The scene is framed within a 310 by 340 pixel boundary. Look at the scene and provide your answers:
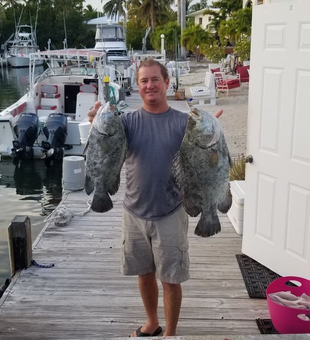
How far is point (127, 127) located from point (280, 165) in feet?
5.14

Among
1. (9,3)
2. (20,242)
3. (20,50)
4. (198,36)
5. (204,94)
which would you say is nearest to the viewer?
(20,242)

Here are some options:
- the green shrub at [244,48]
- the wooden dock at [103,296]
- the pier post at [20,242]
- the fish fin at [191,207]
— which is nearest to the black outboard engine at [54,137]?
the wooden dock at [103,296]

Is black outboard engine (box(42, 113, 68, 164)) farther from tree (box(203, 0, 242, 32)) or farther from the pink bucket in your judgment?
tree (box(203, 0, 242, 32))

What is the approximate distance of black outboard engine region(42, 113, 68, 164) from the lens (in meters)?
10.3

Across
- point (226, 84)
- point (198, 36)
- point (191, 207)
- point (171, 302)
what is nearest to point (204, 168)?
point (191, 207)

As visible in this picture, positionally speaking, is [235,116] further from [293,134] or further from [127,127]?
[127,127]

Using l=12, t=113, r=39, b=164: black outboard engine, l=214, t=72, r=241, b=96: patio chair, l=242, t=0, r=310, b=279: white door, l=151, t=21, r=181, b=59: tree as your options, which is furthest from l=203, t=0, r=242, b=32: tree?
l=242, t=0, r=310, b=279: white door

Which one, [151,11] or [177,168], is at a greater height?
[151,11]

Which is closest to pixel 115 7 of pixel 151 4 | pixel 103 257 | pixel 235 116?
pixel 151 4

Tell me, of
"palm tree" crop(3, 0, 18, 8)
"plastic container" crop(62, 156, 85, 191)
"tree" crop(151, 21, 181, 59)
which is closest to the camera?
"plastic container" crop(62, 156, 85, 191)

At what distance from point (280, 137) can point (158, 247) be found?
4.94 feet

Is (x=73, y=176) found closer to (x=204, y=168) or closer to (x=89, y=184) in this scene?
(x=89, y=184)

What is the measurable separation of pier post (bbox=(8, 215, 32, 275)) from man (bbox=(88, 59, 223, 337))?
4.89 ft

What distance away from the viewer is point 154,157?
2574 mm
